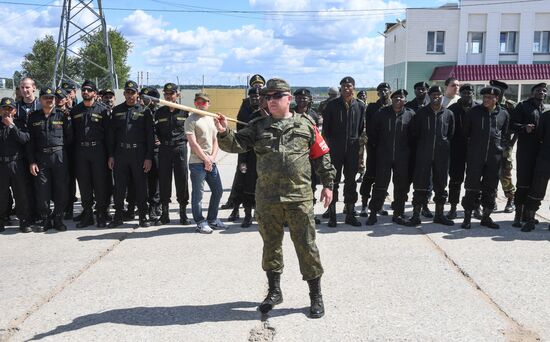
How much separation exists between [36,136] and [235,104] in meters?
18.4

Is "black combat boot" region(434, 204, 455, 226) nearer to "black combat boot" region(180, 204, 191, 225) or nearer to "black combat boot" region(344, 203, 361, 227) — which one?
"black combat boot" region(344, 203, 361, 227)

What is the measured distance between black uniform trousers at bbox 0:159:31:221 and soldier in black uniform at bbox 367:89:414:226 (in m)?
4.85

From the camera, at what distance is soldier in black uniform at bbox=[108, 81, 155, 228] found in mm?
7016

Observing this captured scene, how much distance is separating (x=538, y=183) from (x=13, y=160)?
7176 mm

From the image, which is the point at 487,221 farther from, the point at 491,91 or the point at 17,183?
the point at 17,183

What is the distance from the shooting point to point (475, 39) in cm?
3372

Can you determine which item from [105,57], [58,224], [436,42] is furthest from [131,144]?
[105,57]

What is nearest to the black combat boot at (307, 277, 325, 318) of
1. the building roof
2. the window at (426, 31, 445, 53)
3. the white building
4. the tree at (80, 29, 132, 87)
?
the building roof

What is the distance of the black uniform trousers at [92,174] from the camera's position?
7098 millimetres

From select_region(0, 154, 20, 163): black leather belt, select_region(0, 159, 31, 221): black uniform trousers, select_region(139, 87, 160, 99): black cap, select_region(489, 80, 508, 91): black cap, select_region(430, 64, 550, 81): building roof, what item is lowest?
select_region(0, 159, 31, 221): black uniform trousers

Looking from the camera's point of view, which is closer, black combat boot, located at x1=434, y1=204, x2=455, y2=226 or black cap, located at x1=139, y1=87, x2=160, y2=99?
black combat boot, located at x1=434, y1=204, x2=455, y2=226

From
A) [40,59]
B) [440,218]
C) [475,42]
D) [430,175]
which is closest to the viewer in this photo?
[430,175]

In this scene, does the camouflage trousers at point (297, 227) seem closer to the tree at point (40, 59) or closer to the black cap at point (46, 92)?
the black cap at point (46, 92)

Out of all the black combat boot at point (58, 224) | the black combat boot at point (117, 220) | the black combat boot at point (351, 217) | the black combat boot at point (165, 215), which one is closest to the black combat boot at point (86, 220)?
A: the black combat boot at point (58, 224)
